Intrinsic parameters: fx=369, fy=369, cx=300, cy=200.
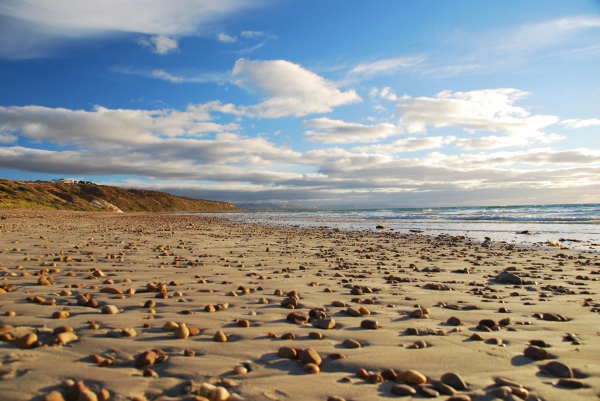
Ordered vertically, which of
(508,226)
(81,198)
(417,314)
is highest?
(81,198)

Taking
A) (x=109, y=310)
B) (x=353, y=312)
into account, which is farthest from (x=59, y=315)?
(x=353, y=312)

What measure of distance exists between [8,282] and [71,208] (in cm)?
6257

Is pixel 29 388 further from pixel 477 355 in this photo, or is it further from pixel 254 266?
pixel 254 266

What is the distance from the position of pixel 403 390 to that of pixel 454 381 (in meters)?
0.38

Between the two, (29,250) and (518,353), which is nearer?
(518,353)

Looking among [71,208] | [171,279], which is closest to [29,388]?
[171,279]

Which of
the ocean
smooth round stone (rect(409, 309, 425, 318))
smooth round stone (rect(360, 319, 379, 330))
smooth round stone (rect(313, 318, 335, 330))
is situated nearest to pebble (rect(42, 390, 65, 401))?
smooth round stone (rect(313, 318, 335, 330))

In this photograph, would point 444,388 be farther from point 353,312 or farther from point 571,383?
point 353,312

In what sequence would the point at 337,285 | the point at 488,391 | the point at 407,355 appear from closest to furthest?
1. the point at 488,391
2. the point at 407,355
3. the point at 337,285

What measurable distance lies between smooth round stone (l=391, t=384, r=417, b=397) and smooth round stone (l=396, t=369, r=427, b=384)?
11cm

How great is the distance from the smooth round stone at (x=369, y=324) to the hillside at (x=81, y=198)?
51.3 m

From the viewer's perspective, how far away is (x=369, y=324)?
11.7ft

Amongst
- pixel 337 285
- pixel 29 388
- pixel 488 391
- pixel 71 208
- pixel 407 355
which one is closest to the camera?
pixel 29 388

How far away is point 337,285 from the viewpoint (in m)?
5.90
